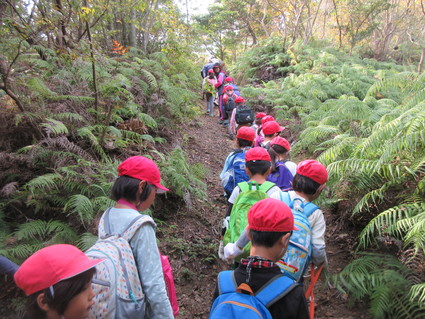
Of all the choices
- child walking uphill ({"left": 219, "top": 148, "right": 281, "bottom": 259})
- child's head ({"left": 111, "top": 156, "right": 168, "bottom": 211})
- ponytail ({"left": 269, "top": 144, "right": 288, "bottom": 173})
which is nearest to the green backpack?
child walking uphill ({"left": 219, "top": 148, "right": 281, "bottom": 259})

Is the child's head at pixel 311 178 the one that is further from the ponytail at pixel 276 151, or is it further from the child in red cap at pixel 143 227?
the child in red cap at pixel 143 227

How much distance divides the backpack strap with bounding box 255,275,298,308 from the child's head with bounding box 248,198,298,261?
0.67 feet

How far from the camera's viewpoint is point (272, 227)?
1.59 metres

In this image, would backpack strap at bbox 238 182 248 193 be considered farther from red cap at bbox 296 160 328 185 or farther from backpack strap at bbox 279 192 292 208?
red cap at bbox 296 160 328 185

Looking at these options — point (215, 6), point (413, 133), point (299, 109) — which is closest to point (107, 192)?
point (413, 133)

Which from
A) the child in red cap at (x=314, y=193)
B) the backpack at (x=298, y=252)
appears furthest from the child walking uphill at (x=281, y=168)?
the backpack at (x=298, y=252)

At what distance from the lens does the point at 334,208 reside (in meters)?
4.60

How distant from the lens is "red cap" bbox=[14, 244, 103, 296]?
1.15 meters

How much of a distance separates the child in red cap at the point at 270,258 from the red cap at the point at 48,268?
2.38 feet

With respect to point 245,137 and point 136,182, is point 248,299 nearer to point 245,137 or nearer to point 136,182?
point 136,182

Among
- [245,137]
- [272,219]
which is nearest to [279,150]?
[245,137]

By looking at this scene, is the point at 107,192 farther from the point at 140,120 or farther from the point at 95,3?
the point at 95,3

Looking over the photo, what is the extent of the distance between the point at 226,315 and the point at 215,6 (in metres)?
26.2

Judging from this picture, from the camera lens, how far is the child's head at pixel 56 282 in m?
1.15
